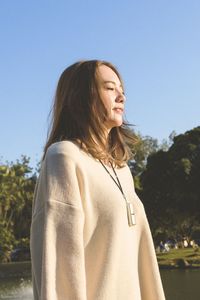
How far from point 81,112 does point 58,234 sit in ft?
1.69

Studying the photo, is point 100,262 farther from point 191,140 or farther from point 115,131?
point 191,140

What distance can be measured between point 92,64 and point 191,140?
3340 cm

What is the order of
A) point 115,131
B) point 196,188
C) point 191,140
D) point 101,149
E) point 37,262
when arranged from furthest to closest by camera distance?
point 191,140 → point 196,188 → point 115,131 → point 101,149 → point 37,262

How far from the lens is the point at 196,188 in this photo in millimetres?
32719

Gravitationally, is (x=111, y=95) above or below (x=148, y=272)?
above

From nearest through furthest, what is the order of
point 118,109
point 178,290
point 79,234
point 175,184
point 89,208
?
point 79,234 < point 89,208 < point 118,109 < point 178,290 < point 175,184

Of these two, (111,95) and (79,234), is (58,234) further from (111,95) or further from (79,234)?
(111,95)

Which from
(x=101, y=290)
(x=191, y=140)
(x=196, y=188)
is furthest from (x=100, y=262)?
(x=191, y=140)

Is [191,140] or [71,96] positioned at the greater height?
[191,140]

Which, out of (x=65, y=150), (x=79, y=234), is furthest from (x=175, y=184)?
(x=79, y=234)

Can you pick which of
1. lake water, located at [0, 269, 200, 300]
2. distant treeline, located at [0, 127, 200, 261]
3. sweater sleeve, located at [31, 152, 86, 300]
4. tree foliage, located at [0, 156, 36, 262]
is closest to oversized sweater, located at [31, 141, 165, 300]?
sweater sleeve, located at [31, 152, 86, 300]

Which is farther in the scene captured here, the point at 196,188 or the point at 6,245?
the point at 6,245

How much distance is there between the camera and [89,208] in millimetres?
2203

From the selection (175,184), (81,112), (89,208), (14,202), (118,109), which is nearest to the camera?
(89,208)
